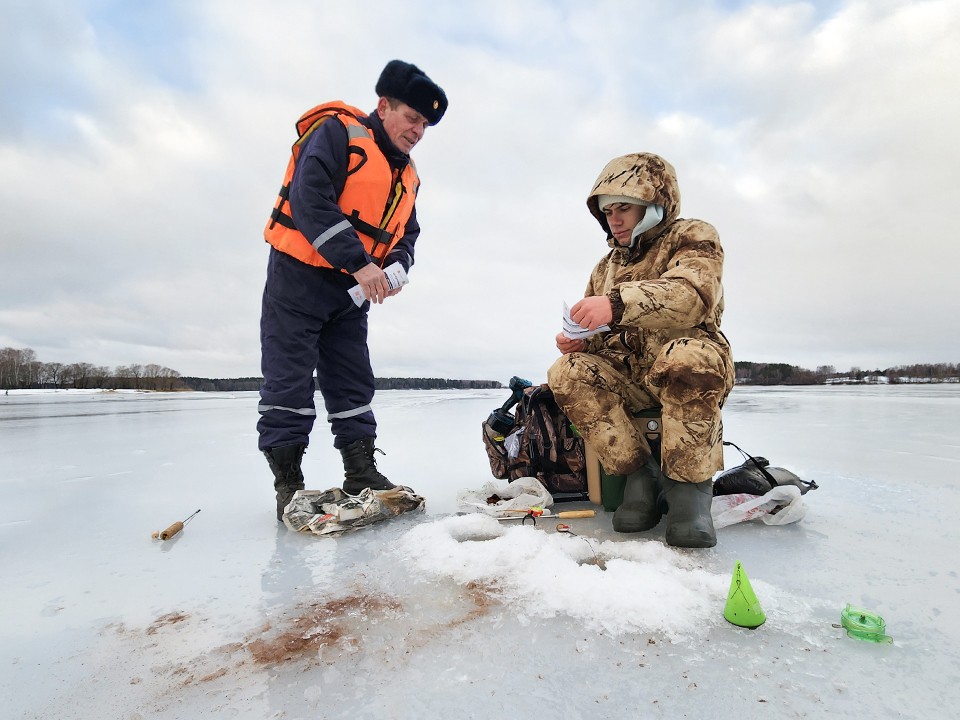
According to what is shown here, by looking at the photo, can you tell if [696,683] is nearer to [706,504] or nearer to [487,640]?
[487,640]

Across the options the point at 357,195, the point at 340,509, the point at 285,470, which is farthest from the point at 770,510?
the point at 357,195

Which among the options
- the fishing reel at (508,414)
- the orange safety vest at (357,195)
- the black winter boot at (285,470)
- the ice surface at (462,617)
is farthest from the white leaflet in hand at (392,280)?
the ice surface at (462,617)

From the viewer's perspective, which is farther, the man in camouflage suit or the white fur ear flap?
the white fur ear flap

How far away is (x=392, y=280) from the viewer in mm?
2012

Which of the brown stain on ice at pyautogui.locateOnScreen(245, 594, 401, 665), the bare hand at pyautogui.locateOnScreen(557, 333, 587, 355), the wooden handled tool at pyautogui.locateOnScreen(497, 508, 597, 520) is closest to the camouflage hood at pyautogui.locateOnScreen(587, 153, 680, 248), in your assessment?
the bare hand at pyautogui.locateOnScreen(557, 333, 587, 355)

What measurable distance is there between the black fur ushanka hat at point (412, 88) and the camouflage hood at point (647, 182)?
80 cm

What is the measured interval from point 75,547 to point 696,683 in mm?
1821

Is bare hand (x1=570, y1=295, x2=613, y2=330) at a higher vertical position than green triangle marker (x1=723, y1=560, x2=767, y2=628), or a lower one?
higher

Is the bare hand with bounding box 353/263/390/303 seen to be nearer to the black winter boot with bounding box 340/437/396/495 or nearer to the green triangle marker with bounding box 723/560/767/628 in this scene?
the black winter boot with bounding box 340/437/396/495

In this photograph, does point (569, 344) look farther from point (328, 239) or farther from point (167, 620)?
point (167, 620)

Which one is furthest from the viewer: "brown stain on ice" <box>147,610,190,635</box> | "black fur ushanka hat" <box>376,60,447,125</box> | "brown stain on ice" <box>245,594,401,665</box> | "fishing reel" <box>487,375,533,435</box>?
"fishing reel" <box>487,375,533,435</box>

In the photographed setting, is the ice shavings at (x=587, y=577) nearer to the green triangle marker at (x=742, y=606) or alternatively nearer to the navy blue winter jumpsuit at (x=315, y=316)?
the green triangle marker at (x=742, y=606)

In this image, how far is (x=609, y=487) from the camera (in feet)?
6.74

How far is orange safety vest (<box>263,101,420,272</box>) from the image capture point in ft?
6.79
